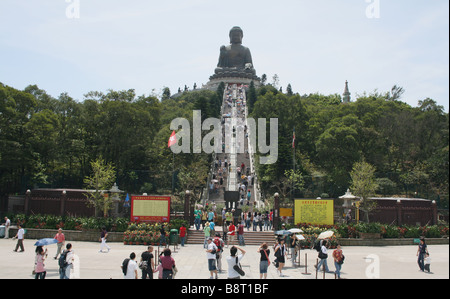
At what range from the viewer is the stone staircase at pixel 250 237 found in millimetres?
24344

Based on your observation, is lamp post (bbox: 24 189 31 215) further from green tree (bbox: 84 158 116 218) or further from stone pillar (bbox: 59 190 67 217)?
green tree (bbox: 84 158 116 218)

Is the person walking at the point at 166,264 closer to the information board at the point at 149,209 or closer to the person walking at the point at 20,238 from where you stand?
the person walking at the point at 20,238

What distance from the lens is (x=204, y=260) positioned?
17969mm

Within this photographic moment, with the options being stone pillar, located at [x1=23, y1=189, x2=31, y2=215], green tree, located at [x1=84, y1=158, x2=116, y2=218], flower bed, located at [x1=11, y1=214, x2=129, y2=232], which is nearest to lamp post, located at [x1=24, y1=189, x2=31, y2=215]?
stone pillar, located at [x1=23, y1=189, x2=31, y2=215]

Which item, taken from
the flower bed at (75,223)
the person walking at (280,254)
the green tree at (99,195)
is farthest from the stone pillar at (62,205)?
the person walking at (280,254)

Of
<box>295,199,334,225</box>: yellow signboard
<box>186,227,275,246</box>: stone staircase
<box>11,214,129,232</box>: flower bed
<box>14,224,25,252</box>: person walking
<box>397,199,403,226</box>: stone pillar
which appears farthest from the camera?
<box>397,199,403,226</box>: stone pillar

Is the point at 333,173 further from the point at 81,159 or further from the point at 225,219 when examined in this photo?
the point at 81,159

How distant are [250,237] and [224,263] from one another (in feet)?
23.1

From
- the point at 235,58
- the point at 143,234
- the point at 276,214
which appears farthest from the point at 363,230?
the point at 235,58

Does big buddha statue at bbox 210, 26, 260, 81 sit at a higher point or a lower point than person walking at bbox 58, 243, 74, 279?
higher

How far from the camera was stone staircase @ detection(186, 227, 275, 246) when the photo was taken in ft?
79.9

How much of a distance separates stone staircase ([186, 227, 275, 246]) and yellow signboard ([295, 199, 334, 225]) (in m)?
1.95

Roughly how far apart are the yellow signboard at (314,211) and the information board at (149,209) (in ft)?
25.7

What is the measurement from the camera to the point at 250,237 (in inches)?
987
